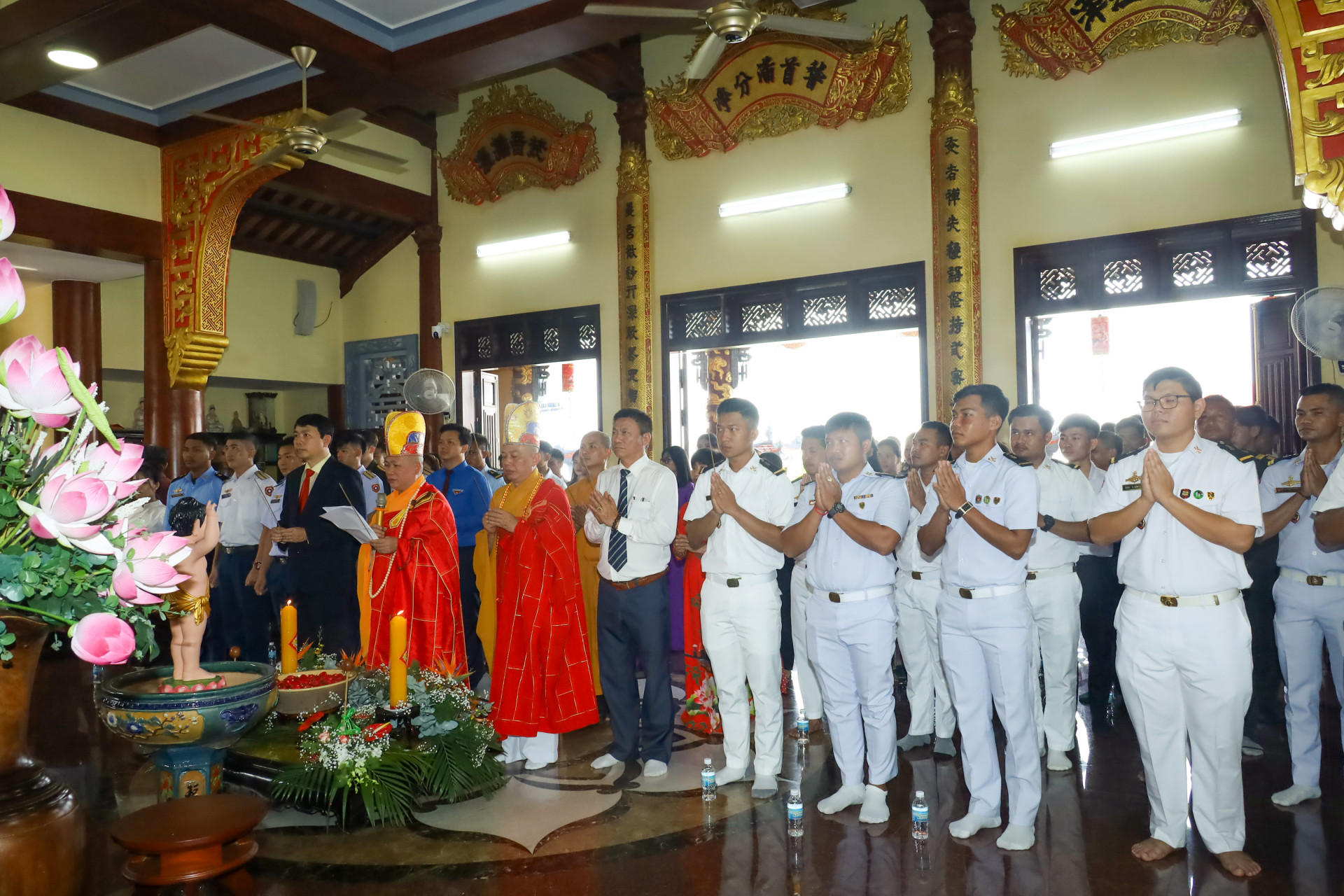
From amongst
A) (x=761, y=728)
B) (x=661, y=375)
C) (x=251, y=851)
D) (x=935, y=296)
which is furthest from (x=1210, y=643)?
(x=661, y=375)

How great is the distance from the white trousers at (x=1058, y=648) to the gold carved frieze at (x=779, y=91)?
4.61 metres

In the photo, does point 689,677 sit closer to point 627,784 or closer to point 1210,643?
point 627,784

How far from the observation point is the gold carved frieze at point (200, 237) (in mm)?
7621

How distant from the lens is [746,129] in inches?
314

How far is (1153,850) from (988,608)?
38.3 inches

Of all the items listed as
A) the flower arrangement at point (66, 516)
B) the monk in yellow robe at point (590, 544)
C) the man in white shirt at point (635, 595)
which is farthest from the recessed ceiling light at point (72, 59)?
the flower arrangement at point (66, 516)

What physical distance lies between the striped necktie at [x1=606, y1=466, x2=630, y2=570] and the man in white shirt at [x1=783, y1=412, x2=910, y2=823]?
82 cm

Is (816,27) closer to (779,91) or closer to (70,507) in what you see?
(779,91)

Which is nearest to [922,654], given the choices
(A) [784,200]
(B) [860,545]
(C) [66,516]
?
(B) [860,545]

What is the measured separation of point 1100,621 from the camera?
4977mm

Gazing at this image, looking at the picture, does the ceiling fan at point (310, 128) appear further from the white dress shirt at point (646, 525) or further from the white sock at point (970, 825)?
the white sock at point (970, 825)

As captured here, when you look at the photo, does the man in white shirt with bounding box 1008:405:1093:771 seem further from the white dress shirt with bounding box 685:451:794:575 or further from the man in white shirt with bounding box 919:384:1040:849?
the white dress shirt with bounding box 685:451:794:575

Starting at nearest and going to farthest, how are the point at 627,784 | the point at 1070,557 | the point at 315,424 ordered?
the point at 627,784 < the point at 1070,557 < the point at 315,424

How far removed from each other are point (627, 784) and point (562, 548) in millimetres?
1099
